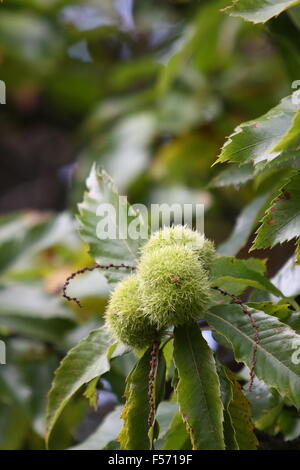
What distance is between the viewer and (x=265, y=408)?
1033mm

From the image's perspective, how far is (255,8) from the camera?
0.91 m

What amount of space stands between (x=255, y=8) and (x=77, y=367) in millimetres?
517

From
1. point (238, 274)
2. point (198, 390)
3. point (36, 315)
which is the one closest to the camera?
point (198, 390)

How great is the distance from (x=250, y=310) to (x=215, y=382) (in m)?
0.11

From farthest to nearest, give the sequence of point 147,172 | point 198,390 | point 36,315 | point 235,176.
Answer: point 147,172
point 36,315
point 235,176
point 198,390

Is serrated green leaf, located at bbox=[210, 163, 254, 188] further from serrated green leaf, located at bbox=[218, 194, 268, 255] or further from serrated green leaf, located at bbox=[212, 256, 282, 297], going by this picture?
serrated green leaf, located at bbox=[212, 256, 282, 297]

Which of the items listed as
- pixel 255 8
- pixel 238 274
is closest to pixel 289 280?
pixel 238 274

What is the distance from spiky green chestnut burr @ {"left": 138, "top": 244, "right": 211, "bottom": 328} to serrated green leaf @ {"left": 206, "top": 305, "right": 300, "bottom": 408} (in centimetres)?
4

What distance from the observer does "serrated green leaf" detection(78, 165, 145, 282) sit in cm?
101

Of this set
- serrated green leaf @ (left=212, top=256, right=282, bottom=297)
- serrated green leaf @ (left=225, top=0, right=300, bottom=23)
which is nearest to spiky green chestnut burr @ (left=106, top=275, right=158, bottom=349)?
serrated green leaf @ (left=212, top=256, right=282, bottom=297)

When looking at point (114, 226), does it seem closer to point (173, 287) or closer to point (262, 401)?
point (173, 287)

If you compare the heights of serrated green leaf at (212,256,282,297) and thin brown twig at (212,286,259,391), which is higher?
serrated green leaf at (212,256,282,297)

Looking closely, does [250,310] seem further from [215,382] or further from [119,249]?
[119,249]

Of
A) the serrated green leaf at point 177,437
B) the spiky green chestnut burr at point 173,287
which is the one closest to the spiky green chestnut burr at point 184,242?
the spiky green chestnut burr at point 173,287
